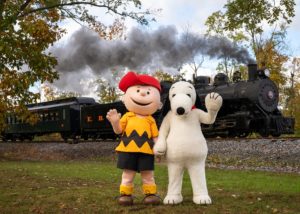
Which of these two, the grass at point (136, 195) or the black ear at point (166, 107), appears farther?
the black ear at point (166, 107)

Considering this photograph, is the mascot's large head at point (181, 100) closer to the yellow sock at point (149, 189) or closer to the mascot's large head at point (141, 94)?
the mascot's large head at point (141, 94)

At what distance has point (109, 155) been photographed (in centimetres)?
1595

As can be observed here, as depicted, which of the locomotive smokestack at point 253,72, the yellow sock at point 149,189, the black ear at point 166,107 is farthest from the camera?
the locomotive smokestack at point 253,72

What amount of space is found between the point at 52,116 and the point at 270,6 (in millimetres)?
16990

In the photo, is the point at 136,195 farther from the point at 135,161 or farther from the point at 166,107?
the point at 166,107

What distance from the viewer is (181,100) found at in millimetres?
5445

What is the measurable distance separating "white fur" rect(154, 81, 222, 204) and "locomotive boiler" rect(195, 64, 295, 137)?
32.3 ft

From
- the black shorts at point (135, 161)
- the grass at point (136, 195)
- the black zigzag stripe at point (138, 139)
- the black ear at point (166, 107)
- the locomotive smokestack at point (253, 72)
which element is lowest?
the grass at point (136, 195)

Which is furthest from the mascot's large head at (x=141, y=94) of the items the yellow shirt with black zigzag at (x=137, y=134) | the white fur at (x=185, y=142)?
the white fur at (x=185, y=142)

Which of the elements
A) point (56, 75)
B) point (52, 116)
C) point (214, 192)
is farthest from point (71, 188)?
point (52, 116)

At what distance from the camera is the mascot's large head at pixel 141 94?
5.65 metres

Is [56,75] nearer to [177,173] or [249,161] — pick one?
[249,161]

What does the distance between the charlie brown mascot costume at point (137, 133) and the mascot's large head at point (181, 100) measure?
0.19 m

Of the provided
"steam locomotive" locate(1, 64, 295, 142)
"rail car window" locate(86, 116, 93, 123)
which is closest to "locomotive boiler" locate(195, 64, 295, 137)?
"steam locomotive" locate(1, 64, 295, 142)
